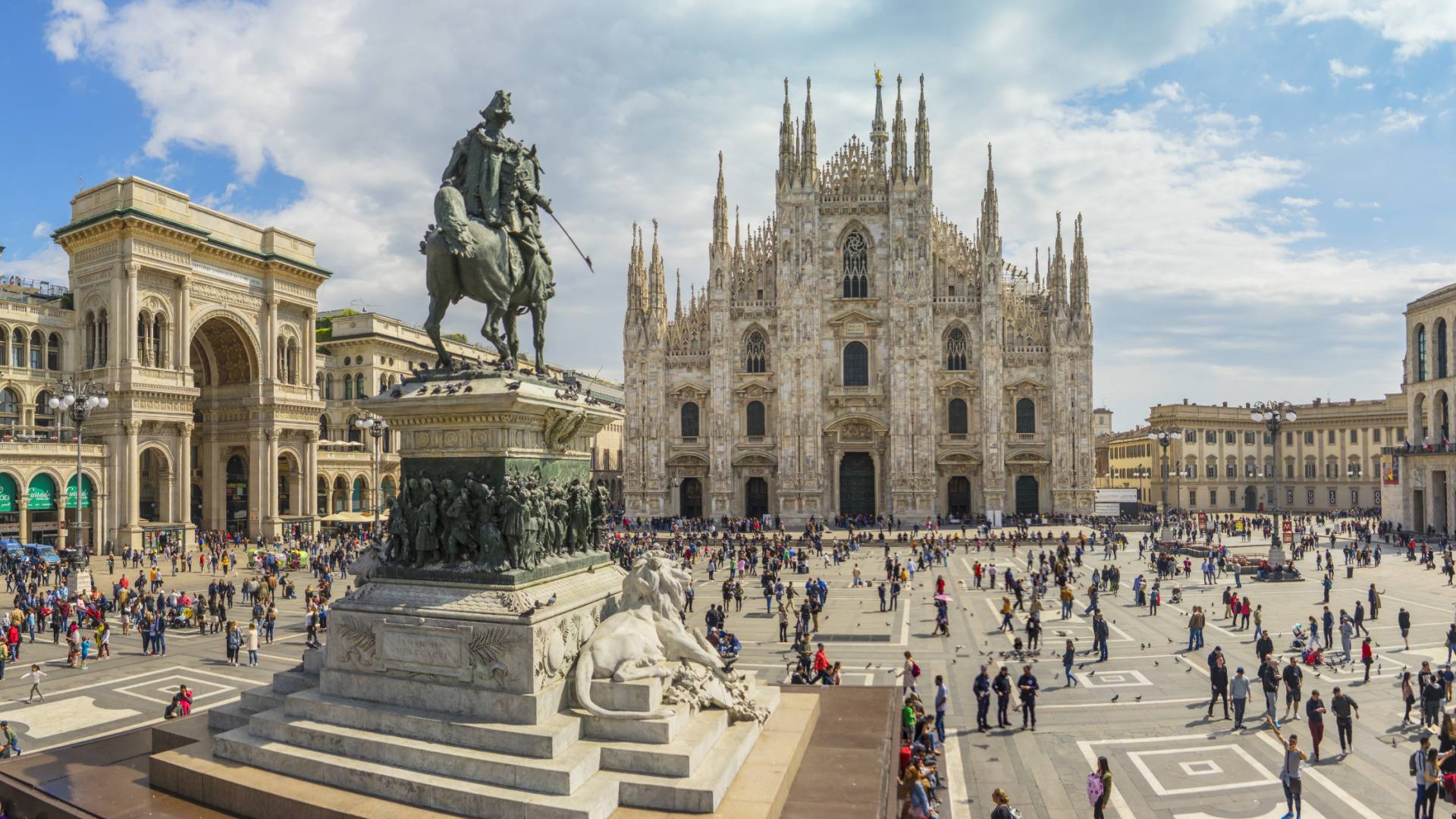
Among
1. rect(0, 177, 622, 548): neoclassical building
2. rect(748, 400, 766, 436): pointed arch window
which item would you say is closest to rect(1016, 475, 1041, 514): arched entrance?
rect(748, 400, 766, 436): pointed arch window

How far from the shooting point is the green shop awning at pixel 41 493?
36.8m

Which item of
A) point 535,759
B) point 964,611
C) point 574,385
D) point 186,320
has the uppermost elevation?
point 186,320

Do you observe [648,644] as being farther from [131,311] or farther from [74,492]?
[74,492]

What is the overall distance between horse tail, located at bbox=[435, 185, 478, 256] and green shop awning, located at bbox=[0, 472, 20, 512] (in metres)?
39.7

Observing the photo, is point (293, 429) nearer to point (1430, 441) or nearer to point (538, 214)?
point (538, 214)

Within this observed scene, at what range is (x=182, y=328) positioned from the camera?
40125mm

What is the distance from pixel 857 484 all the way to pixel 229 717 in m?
46.8

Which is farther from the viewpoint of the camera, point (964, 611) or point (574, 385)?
point (964, 611)

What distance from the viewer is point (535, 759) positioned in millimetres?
6891

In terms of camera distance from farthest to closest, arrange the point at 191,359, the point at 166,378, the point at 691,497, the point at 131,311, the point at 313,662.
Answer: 1. the point at 691,497
2. the point at 191,359
3. the point at 166,378
4. the point at 131,311
5. the point at 313,662

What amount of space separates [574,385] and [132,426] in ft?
125

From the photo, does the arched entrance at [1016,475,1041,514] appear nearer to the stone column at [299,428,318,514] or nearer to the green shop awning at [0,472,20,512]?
the stone column at [299,428,318,514]

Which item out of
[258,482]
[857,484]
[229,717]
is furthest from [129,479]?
[857,484]

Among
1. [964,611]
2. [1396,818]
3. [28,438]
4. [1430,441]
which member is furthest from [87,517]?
[1430,441]
